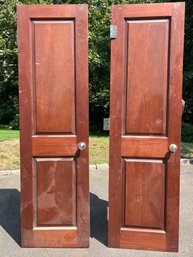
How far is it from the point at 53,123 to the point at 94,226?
5.14 ft

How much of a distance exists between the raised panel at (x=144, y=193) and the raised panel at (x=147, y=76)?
0.37 meters

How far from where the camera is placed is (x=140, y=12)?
330 cm

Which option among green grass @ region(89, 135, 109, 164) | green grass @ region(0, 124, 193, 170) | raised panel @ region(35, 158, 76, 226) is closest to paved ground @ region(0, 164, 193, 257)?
raised panel @ region(35, 158, 76, 226)

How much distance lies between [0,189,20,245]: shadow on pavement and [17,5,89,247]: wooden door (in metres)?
0.49

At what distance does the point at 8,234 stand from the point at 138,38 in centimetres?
274

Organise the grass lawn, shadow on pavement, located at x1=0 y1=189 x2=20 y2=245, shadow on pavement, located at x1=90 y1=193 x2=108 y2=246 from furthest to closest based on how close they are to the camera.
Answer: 1. the grass lawn
2. shadow on pavement, located at x1=0 y1=189 x2=20 y2=245
3. shadow on pavement, located at x1=90 y1=193 x2=108 y2=246

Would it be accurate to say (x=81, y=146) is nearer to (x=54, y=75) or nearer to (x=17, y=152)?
(x=54, y=75)

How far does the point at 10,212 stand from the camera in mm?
4805

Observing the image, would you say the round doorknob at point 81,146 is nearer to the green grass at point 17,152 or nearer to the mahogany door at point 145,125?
the mahogany door at point 145,125

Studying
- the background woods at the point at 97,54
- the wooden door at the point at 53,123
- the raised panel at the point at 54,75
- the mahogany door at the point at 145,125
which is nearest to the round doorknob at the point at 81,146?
the wooden door at the point at 53,123

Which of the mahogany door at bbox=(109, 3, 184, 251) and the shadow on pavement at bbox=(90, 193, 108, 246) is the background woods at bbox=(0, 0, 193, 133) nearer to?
the shadow on pavement at bbox=(90, 193, 108, 246)

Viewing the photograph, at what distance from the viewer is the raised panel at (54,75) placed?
3.39 metres

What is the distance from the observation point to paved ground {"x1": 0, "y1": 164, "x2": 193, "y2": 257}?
3.59 metres

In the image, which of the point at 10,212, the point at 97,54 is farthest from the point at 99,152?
the point at 97,54
